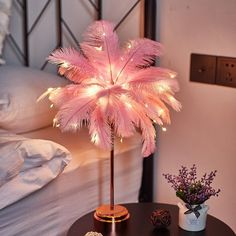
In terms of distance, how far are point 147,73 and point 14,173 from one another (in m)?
0.43

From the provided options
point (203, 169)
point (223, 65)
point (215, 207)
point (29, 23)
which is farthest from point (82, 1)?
point (215, 207)

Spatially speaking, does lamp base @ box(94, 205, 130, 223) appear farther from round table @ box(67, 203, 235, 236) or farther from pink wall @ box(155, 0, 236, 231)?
pink wall @ box(155, 0, 236, 231)

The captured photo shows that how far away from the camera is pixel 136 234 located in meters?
1.26

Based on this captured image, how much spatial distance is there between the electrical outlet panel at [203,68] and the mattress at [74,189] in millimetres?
303

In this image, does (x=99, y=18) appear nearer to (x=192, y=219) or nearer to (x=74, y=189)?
(x=74, y=189)

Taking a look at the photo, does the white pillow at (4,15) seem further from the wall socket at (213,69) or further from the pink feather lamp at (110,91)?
the wall socket at (213,69)

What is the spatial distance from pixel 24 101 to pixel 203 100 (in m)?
0.59

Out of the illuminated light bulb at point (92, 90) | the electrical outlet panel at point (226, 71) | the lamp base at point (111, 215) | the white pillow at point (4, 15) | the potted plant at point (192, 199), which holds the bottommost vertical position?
the lamp base at point (111, 215)

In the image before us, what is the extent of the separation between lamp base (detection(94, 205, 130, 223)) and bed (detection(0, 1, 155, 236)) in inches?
6.2

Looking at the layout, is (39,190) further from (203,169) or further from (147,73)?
(203,169)

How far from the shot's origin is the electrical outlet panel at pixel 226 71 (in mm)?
1444

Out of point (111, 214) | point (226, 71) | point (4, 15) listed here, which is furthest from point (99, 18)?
point (111, 214)

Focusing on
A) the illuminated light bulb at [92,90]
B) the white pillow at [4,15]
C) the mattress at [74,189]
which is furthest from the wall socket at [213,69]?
the white pillow at [4,15]

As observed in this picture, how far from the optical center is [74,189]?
1461mm
